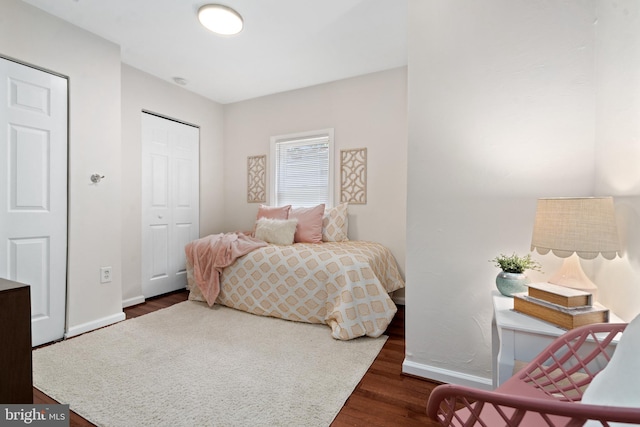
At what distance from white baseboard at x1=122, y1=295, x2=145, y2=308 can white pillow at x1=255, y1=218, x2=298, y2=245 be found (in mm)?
1414

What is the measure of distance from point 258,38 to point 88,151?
5.82 feet

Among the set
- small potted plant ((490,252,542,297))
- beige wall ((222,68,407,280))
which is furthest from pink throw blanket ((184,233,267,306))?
small potted plant ((490,252,542,297))

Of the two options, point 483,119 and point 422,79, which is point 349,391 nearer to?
point 483,119

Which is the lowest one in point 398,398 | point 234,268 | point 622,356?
point 398,398

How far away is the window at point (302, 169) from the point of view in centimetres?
364

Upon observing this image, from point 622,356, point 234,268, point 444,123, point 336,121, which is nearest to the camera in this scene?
point 622,356

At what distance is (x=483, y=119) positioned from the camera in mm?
1659

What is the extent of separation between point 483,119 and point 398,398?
164 cm

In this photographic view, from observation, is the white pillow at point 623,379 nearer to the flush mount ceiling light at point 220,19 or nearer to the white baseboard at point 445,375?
the white baseboard at point 445,375

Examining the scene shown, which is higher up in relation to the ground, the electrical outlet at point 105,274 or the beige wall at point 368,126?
the beige wall at point 368,126

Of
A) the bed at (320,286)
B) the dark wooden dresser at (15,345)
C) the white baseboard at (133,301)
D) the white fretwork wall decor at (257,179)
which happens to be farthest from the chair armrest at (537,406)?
the white fretwork wall decor at (257,179)

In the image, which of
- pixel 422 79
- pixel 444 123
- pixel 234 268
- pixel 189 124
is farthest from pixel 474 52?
pixel 189 124

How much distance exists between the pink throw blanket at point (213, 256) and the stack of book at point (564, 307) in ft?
7.56

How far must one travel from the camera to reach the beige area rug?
1.43 m
